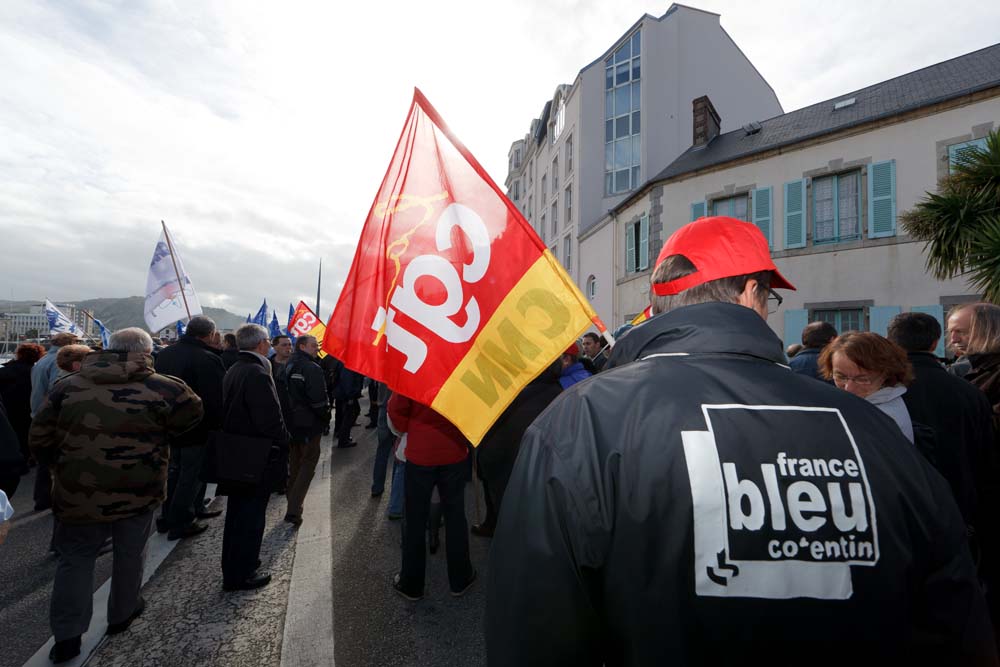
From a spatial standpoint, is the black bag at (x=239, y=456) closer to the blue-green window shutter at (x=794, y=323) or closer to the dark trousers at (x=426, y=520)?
the dark trousers at (x=426, y=520)

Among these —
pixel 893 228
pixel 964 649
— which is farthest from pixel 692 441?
pixel 893 228

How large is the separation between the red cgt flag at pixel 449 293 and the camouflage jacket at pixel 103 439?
4.40 ft

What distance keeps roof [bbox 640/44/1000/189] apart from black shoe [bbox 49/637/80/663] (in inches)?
620

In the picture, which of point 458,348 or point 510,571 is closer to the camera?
point 510,571

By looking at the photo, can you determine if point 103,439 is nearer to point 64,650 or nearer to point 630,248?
point 64,650

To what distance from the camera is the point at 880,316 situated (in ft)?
→ 37.2

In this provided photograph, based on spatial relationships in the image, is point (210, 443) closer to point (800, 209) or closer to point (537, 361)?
point (537, 361)

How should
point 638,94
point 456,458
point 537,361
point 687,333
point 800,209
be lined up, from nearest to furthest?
point 687,333 < point 537,361 < point 456,458 < point 800,209 < point 638,94

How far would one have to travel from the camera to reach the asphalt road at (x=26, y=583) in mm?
3039

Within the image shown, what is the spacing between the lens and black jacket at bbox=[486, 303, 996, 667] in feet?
3.30

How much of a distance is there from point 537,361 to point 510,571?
1409 millimetres

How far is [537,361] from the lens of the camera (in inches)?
95.2

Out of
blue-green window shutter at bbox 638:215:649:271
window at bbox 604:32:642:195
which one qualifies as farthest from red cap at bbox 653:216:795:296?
window at bbox 604:32:642:195

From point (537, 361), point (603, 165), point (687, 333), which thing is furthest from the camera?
point (603, 165)
